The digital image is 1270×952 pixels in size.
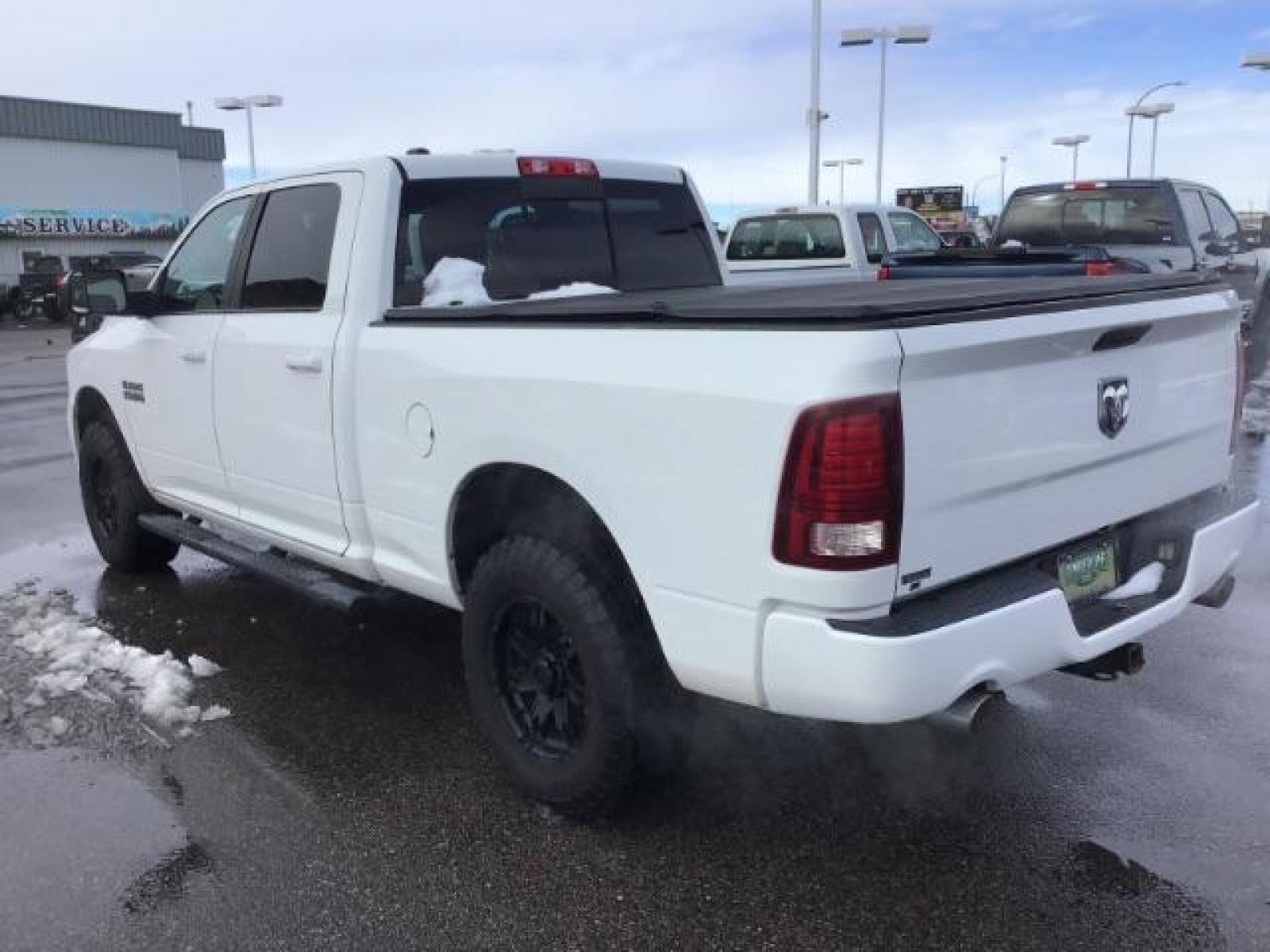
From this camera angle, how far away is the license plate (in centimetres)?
307

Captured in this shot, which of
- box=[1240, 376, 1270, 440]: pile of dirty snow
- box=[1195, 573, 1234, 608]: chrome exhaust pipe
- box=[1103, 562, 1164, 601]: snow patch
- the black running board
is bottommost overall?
box=[1240, 376, 1270, 440]: pile of dirty snow

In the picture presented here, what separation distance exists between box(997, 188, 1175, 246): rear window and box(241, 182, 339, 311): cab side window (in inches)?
379

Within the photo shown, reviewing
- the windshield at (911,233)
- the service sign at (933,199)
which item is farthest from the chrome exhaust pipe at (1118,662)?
the service sign at (933,199)

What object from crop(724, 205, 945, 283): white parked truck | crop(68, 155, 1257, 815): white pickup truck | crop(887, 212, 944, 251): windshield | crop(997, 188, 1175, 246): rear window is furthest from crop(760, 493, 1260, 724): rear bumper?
crop(887, 212, 944, 251): windshield

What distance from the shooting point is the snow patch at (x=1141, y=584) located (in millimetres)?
3229

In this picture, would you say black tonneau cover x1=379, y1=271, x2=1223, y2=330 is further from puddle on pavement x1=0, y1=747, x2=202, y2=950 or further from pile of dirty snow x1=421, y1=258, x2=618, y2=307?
puddle on pavement x1=0, y1=747, x2=202, y2=950

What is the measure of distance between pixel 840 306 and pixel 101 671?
3.64m

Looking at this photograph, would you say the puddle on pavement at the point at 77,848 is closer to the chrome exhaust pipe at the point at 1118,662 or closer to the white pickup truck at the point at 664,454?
the white pickup truck at the point at 664,454

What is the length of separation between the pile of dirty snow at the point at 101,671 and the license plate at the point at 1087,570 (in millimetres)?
3055

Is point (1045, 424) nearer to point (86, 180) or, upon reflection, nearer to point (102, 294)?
point (102, 294)

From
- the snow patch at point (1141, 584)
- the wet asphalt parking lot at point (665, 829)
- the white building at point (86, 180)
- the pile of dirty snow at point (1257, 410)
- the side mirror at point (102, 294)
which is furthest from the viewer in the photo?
the white building at point (86, 180)

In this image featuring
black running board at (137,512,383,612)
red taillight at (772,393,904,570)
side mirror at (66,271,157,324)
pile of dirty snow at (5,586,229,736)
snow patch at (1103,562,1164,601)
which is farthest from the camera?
side mirror at (66,271,157,324)

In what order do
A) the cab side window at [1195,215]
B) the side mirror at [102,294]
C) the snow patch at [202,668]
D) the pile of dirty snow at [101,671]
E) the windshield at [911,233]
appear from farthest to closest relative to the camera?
the windshield at [911,233] < the cab side window at [1195,215] < the side mirror at [102,294] < the snow patch at [202,668] < the pile of dirty snow at [101,671]

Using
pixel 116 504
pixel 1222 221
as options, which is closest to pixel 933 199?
pixel 1222 221
